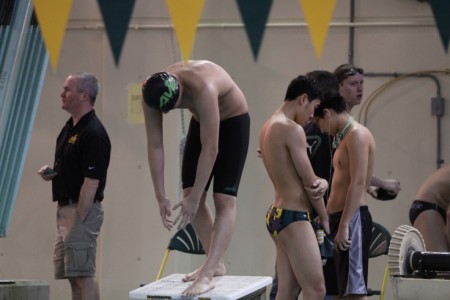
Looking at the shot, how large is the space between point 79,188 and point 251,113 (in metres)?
2.03

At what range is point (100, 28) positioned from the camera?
7574mm

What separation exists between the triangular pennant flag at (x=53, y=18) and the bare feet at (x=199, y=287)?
3.88ft

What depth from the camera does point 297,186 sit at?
4.77 metres

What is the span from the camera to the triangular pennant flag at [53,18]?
3826mm

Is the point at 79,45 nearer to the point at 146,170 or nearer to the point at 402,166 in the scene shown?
the point at 146,170

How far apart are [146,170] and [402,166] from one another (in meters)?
1.99

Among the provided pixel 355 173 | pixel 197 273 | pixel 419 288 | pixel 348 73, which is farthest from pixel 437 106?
pixel 197 273

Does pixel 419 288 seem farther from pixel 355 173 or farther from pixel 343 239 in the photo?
pixel 355 173

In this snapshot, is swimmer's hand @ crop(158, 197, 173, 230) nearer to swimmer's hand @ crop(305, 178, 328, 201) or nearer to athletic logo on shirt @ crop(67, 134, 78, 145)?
swimmer's hand @ crop(305, 178, 328, 201)

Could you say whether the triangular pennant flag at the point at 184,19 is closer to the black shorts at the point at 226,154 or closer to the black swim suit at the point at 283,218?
the black shorts at the point at 226,154

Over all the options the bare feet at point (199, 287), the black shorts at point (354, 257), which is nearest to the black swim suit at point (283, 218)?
the black shorts at point (354, 257)

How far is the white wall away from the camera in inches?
281

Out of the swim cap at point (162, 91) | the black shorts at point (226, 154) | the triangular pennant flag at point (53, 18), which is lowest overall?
the black shorts at point (226, 154)

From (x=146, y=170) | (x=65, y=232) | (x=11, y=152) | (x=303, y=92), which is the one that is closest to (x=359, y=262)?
(x=303, y=92)
